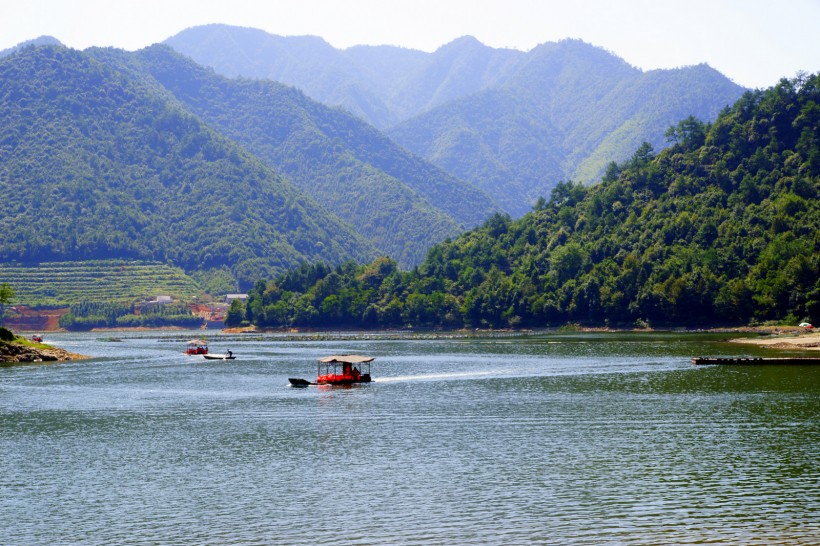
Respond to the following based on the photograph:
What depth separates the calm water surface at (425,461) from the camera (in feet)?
155

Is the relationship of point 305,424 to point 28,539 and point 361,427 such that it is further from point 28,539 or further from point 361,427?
point 28,539

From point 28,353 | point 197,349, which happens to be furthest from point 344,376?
point 197,349

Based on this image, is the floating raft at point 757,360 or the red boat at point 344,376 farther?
the floating raft at point 757,360

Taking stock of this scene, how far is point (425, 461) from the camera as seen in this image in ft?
207

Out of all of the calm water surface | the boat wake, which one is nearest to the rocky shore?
the calm water surface

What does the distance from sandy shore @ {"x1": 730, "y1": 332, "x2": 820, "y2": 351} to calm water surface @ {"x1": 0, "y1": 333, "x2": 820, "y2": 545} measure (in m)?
34.4

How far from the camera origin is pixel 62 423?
281 ft

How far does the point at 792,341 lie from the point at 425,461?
108324mm

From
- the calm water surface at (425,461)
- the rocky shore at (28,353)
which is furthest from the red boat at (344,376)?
the rocky shore at (28,353)

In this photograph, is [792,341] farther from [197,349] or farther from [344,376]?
[197,349]

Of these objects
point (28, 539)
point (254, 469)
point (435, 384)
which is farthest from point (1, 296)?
point (28, 539)

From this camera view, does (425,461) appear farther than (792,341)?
No

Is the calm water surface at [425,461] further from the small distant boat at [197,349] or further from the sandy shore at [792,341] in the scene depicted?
the small distant boat at [197,349]

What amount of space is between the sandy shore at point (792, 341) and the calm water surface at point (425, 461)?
113ft
